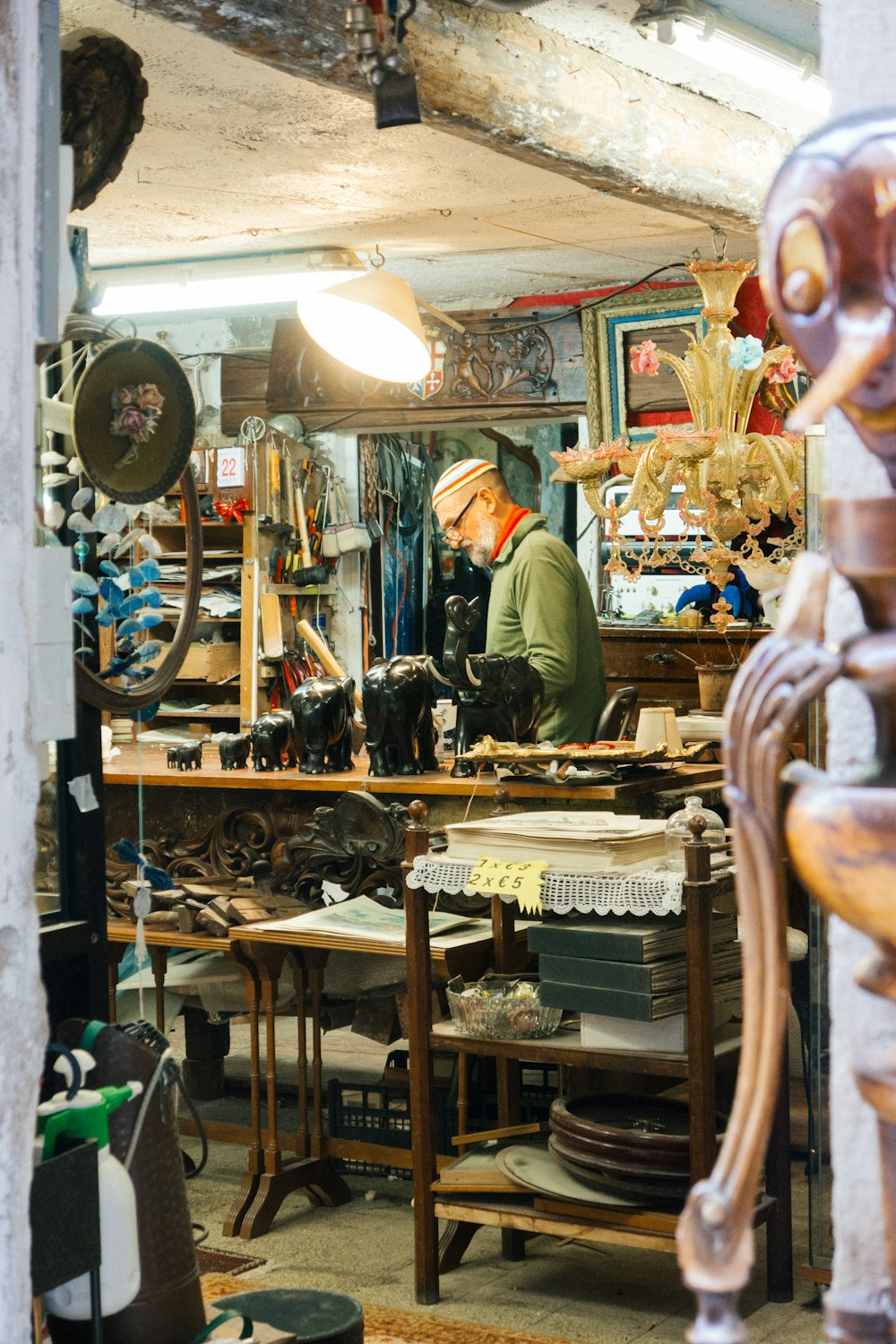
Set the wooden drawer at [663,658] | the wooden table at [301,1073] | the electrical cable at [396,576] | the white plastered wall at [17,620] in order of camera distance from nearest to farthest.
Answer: the white plastered wall at [17,620]
the wooden table at [301,1073]
the wooden drawer at [663,658]
the electrical cable at [396,576]

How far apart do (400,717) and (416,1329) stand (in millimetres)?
1837

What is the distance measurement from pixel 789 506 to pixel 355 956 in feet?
6.26

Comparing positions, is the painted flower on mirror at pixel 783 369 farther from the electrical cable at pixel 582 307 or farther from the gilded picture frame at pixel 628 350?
the electrical cable at pixel 582 307

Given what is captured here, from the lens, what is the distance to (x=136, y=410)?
2.19 m

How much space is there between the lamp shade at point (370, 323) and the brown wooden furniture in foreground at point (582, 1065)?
96.2 inches

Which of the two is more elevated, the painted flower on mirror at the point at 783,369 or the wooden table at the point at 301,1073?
the painted flower on mirror at the point at 783,369

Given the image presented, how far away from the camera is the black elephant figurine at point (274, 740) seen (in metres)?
5.01

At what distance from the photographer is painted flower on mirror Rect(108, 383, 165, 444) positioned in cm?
218

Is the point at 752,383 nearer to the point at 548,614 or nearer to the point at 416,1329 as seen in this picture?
the point at 548,614

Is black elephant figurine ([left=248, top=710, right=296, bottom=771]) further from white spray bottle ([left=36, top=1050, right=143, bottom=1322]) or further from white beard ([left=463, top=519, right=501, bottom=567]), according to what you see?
white spray bottle ([left=36, top=1050, right=143, bottom=1322])

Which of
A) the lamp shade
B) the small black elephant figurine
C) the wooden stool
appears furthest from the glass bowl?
the lamp shade

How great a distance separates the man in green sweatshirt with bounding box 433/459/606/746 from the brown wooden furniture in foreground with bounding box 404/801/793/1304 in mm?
1540

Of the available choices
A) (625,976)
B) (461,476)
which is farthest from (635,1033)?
(461,476)

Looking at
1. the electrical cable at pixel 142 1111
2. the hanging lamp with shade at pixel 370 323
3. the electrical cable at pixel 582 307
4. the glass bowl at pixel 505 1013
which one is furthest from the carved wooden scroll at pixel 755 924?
the electrical cable at pixel 582 307
